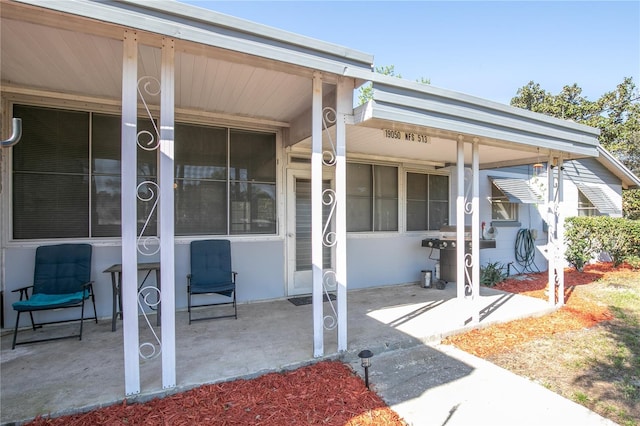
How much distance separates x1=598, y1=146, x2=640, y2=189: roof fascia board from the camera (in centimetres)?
915

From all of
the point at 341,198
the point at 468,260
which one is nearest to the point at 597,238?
the point at 468,260

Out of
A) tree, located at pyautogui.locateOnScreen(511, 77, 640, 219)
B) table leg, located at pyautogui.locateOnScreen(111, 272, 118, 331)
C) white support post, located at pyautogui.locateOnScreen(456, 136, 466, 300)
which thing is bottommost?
table leg, located at pyautogui.locateOnScreen(111, 272, 118, 331)

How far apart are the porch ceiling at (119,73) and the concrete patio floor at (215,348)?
2.52m

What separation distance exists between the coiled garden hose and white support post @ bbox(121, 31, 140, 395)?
8146 mm

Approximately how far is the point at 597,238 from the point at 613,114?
13.7m

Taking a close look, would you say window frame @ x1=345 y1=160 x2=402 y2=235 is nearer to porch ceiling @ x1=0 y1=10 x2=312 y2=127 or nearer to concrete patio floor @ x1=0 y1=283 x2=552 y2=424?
concrete patio floor @ x1=0 y1=283 x2=552 y2=424

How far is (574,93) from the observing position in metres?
18.3

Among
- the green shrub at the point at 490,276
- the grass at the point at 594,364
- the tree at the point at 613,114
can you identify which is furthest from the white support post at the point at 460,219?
the tree at the point at 613,114

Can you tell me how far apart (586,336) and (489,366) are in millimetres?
1819

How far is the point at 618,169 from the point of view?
9617 millimetres

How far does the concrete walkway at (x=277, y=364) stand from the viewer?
225cm

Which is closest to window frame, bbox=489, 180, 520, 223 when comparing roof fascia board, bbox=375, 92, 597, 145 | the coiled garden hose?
the coiled garden hose

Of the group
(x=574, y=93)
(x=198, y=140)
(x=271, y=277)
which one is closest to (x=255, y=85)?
(x=198, y=140)

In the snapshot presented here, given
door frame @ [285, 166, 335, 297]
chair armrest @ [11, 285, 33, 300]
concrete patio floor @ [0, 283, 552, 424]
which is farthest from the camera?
door frame @ [285, 166, 335, 297]
